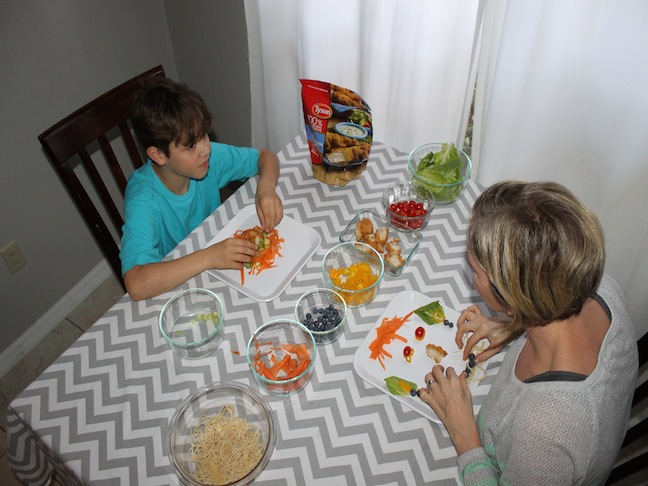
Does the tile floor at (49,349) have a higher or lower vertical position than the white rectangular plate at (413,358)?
lower

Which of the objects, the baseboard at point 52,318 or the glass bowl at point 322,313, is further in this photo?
the baseboard at point 52,318

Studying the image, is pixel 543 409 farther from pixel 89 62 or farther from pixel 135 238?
pixel 89 62

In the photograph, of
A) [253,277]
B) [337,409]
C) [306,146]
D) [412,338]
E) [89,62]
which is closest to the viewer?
[337,409]

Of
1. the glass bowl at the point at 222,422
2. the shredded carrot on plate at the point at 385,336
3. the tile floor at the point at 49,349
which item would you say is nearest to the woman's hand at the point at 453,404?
the shredded carrot on plate at the point at 385,336

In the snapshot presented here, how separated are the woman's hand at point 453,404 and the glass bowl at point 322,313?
26 cm

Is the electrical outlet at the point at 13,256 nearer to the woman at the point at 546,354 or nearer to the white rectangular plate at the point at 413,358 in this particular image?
the white rectangular plate at the point at 413,358

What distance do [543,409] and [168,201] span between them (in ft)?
4.19

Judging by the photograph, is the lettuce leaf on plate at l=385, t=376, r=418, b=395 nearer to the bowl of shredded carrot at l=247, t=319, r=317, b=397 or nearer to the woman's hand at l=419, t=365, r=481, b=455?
the woman's hand at l=419, t=365, r=481, b=455

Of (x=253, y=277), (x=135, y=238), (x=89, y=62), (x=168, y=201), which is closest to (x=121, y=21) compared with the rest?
(x=89, y=62)

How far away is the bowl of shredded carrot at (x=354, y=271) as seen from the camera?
1341mm

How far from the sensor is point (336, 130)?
1.56 m

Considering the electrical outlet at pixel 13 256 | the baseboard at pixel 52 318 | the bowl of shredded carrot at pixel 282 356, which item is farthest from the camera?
the baseboard at pixel 52 318

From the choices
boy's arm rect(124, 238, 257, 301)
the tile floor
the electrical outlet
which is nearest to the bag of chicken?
boy's arm rect(124, 238, 257, 301)

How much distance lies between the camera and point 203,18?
2408mm
